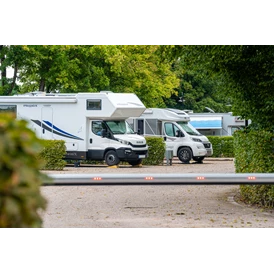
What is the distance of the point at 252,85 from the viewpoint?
40.9ft

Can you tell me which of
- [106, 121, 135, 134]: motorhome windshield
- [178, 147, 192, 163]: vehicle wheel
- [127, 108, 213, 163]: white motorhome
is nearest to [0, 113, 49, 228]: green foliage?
[106, 121, 135, 134]: motorhome windshield

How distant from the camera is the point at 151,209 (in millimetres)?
12969

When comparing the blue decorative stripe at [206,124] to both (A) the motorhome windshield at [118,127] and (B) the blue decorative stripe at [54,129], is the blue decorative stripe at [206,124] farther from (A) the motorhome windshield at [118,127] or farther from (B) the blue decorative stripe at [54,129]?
(B) the blue decorative stripe at [54,129]

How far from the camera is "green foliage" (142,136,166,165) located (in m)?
27.9

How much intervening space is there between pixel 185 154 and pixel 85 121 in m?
6.03

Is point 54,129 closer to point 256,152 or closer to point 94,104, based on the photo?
point 94,104

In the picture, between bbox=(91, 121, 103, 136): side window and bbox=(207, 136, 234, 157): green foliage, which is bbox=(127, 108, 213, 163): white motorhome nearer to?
bbox=(91, 121, 103, 136): side window

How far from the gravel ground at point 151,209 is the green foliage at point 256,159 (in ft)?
0.89

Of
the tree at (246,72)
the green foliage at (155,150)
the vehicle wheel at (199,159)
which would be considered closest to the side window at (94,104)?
the green foliage at (155,150)

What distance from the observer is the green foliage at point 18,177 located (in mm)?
2949

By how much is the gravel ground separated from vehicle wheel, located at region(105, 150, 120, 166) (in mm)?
7611

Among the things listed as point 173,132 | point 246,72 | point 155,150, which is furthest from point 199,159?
point 246,72
